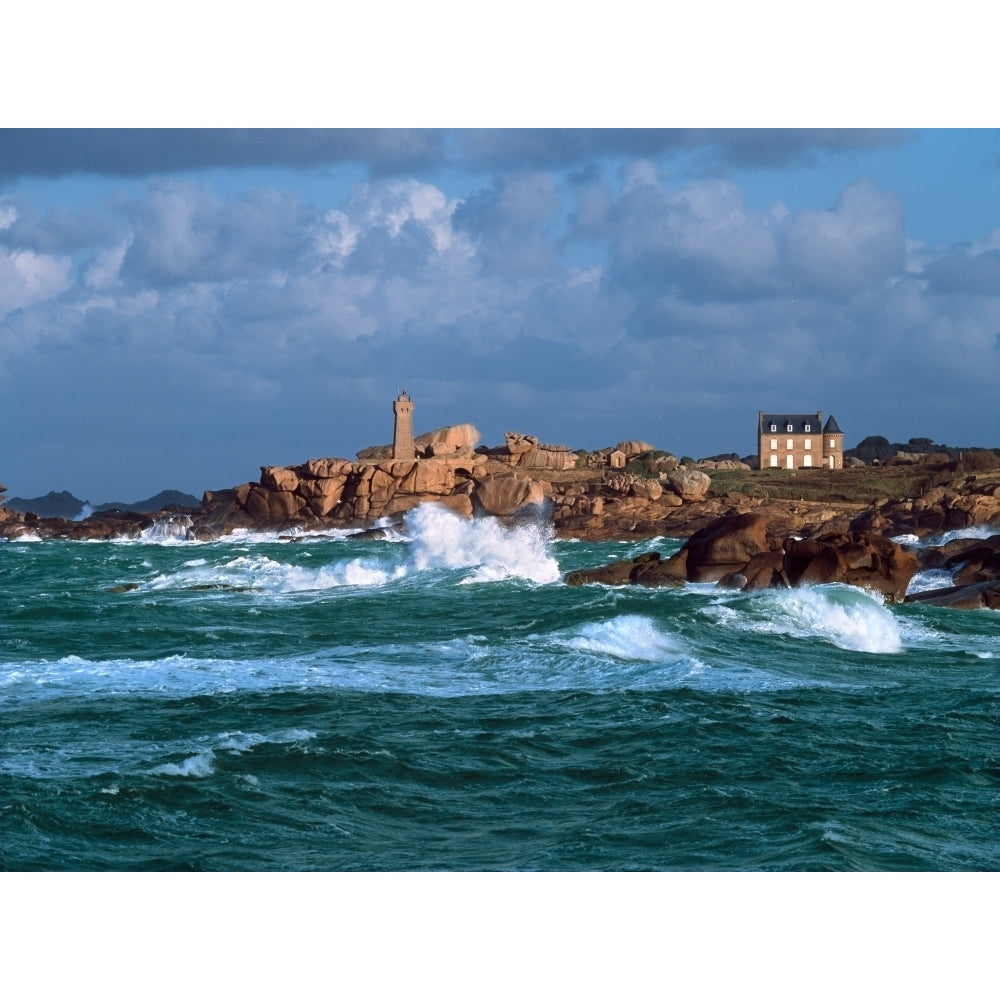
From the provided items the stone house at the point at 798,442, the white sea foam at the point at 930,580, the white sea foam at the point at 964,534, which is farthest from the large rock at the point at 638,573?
the stone house at the point at 798,442

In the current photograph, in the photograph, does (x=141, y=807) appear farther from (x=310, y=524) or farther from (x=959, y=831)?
(x=310, y=524)

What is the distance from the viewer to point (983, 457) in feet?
32.7

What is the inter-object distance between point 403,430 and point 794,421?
367cm

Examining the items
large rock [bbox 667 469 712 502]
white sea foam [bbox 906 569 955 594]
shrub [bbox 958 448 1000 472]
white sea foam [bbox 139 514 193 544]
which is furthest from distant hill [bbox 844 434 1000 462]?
white sea foam [bbox 139 514 193 544]

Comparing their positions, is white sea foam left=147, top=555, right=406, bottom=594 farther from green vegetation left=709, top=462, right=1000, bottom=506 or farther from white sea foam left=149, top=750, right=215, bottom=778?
white sea foam left=149, top=750, right=215, bottom=778

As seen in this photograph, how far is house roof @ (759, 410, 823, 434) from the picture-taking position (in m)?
10.7

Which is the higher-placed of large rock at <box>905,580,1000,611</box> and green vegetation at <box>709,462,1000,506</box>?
green vegetation at <box>709,462,1000,506</box>

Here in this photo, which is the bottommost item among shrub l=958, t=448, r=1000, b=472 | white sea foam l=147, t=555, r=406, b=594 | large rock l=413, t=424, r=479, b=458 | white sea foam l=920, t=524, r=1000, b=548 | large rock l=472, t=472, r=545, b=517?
white sea foam l=147, t=555, r=406, b=594

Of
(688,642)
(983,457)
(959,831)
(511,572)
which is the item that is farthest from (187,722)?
(511,572)

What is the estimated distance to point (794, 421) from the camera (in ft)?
37.1

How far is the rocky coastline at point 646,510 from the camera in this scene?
1323 cm

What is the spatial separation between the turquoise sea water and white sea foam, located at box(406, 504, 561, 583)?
412 cm

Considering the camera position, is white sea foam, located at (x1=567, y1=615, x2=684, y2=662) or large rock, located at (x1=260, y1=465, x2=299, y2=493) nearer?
white sea foam, located at (x1=567, y1=615, x2=684, y2=662)
